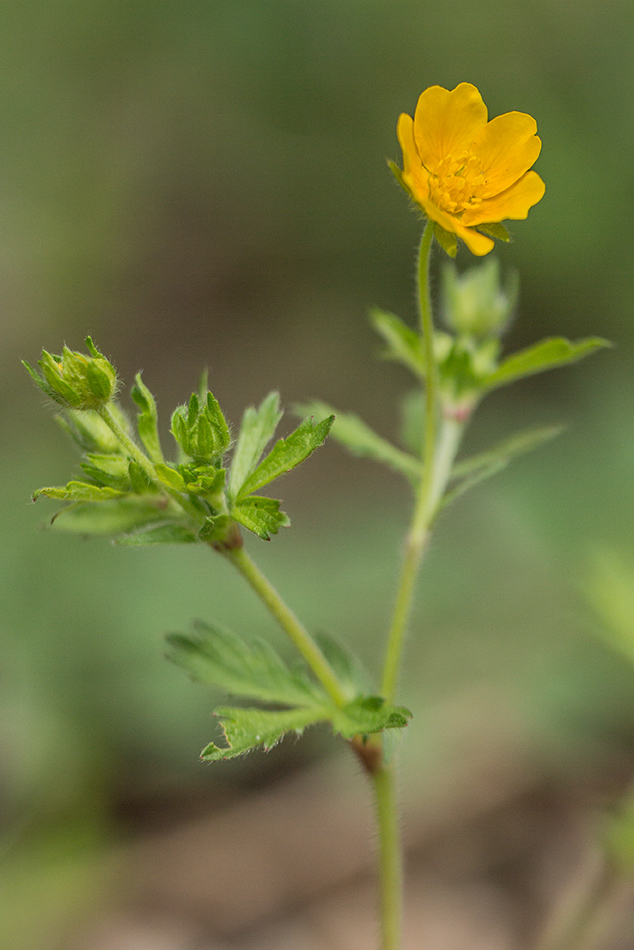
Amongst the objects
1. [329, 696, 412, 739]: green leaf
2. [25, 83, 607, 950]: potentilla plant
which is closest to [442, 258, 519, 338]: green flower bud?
[25, 83, 607, 950]: potentilla plant

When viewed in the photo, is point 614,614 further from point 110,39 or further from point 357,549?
point 110,39

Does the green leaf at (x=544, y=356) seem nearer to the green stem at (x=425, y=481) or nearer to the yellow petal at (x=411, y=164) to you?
the green stem at (x=425, y=481)

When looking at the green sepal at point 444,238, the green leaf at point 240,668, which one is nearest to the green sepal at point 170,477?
the green leaf at point 240,668

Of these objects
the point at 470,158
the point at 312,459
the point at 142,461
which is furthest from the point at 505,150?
the point at 312,459

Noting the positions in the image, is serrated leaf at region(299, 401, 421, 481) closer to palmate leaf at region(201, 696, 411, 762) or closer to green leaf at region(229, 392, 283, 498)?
green leaf at region(229, 392, 283, 498)

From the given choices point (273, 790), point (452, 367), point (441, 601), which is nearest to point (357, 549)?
point (441, 601)

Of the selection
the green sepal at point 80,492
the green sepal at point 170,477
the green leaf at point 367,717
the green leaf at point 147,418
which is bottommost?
the green leaf at point 367,717
